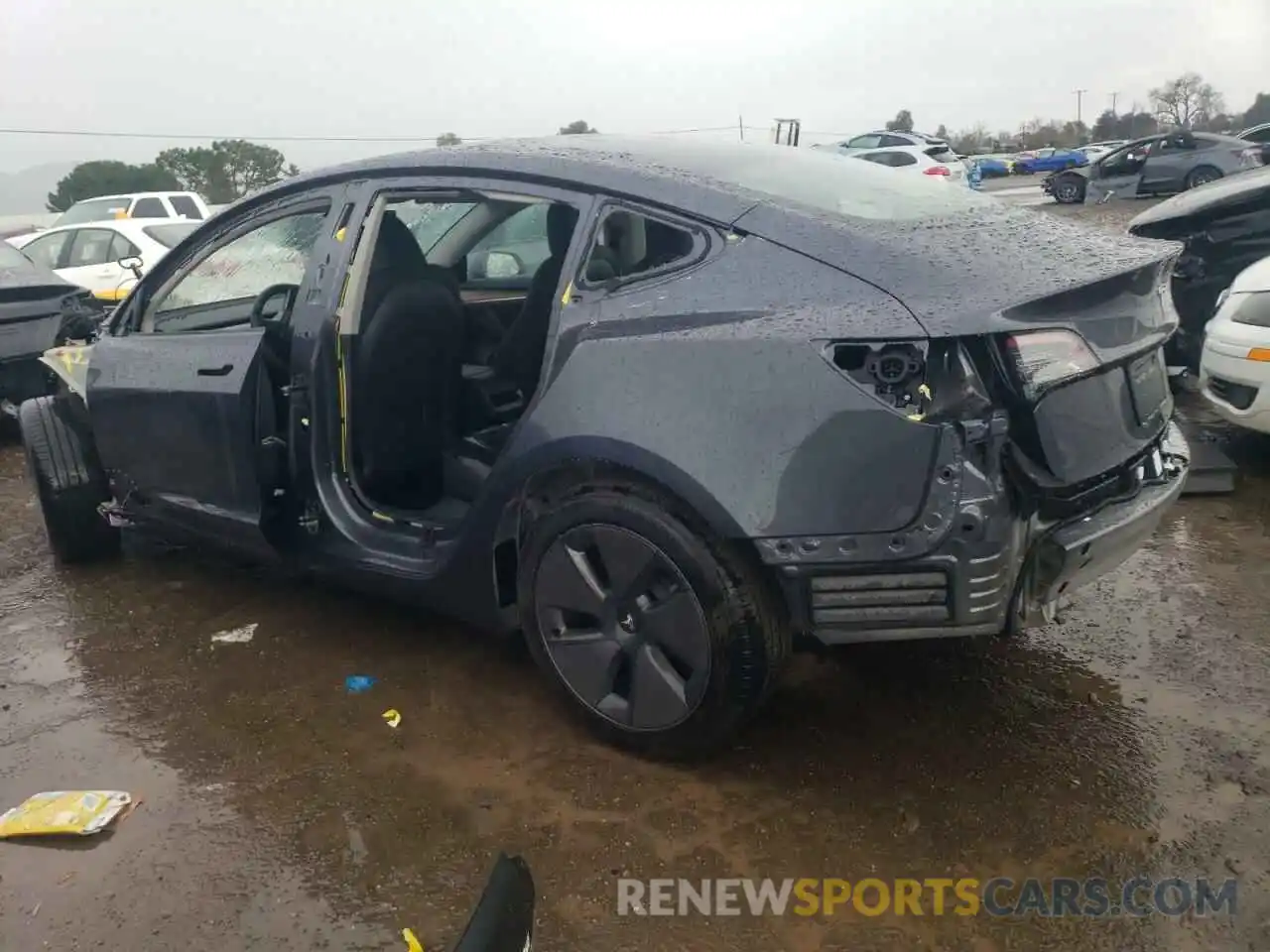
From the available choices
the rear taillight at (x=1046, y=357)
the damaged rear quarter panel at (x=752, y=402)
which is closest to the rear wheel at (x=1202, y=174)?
the rear taillight at (x=1046, y=357)

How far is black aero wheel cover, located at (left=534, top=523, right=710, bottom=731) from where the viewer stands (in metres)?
2.49

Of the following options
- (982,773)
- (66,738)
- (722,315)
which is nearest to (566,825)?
(982,773)

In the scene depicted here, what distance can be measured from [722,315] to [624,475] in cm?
46

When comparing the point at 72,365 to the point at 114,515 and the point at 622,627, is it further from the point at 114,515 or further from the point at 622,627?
the point at 622,627

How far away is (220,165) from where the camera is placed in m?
32.8

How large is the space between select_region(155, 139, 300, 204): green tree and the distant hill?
10.2 feet

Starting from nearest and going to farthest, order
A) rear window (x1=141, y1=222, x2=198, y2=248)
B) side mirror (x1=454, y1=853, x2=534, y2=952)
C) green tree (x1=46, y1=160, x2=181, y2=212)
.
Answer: side mirror (x1=454, y1=853, x2=534, y2=952), rear window (x1=141, y1=222, x2=198, y2=248), green tree (x1=46, y1=160, x2=181, y2=212)

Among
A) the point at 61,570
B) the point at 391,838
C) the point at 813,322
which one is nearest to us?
the point at 813,322

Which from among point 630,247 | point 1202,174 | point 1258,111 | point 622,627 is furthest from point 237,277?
point 1258,111

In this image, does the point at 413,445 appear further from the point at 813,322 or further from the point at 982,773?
the point at 982,773

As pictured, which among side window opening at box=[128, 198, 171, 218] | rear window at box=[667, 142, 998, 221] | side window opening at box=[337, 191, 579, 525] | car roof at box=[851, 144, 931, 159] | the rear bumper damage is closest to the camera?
the rear bumper damage

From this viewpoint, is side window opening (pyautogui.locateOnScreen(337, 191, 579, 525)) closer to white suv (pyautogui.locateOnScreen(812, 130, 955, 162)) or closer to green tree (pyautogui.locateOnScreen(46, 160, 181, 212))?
white suv (pyautogui.locateOnScreen(812, 130, 955, 162))

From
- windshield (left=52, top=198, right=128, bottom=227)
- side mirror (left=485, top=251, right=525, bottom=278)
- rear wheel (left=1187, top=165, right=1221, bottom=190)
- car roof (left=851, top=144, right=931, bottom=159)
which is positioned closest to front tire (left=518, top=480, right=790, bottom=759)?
side mirror (left=485, top=251, right=525, bottom=278)

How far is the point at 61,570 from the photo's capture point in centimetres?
442
